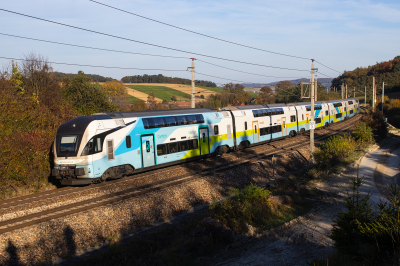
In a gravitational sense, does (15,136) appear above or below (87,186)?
above

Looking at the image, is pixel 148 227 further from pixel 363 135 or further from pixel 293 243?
pixel 363 135

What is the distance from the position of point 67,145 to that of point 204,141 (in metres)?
9.58

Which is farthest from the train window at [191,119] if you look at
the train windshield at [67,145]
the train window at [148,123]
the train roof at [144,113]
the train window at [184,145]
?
the train windshield at [67,145]

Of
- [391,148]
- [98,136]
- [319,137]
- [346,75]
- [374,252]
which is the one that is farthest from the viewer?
[346,75]

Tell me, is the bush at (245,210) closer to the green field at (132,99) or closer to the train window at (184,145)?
the train window at (184,145)

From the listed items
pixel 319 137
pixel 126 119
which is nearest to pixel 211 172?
pixel 126 119

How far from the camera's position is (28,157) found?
55.8 ft

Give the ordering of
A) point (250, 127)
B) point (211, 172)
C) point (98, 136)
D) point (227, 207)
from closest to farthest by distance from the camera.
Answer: point (227, 207) → point (98, 136) → point (211, 172) → point (250, 127)

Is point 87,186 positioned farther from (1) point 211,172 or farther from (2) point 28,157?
(1) point 211,172

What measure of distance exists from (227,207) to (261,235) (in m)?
2.05

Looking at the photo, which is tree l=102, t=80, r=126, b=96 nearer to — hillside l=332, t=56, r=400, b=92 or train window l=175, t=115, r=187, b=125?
train window l=175, t=115, r=187, b=125

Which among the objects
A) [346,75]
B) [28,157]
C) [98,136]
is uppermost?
[346,75]

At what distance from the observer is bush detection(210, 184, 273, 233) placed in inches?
462

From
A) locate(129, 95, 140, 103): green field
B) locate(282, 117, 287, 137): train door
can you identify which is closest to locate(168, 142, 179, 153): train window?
locate(282, 117, 287, 137): train door
